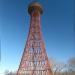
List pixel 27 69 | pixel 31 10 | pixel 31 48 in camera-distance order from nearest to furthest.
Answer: pixel 27 69 → pixel 31 48 → pixel 31 10

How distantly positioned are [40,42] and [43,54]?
4.13 ft

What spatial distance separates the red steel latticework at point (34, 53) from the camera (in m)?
13.0

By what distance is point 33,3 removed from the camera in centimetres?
1431

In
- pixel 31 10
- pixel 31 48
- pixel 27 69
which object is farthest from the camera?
pixel 31 10

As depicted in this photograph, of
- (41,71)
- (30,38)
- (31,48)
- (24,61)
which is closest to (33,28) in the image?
(30,38)

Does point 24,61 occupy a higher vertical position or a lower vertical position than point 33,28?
lower

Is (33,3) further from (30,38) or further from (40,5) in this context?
(30,38)

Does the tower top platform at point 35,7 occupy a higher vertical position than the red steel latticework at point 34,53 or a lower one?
higher

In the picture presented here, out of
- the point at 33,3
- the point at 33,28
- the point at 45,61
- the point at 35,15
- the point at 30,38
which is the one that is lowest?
the point at 45,61

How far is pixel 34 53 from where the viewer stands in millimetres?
13547

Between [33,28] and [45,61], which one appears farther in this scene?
[33,28]

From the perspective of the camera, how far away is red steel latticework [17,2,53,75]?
42.8 feet

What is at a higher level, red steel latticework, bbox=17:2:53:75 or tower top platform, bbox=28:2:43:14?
tower top platform, bbox=28:2:43:14

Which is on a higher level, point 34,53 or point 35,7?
point 35,7
